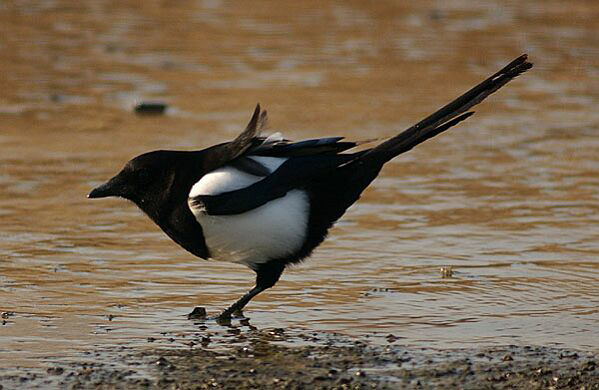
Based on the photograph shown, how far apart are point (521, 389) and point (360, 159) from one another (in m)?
1.24

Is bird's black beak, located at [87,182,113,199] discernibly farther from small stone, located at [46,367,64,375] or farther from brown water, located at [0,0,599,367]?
small stone, located at [46,367,64,375]

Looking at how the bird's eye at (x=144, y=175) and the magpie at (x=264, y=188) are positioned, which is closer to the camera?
the magpie at (x=264, y=188)

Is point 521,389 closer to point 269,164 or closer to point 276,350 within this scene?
point 276,350

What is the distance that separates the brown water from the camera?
16.7 ft

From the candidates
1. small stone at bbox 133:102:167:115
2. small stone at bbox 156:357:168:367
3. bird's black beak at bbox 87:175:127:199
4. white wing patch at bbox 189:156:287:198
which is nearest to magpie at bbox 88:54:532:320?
white wing patch at bbox 189:156:287:198

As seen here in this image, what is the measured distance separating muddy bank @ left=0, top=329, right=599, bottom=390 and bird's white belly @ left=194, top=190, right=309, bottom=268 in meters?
0.36

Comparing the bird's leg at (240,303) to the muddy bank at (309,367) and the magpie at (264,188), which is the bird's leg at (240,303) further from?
the muddy bank at (309,367)

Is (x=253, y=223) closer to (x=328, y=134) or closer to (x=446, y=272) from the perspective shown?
(x=446, y=272)

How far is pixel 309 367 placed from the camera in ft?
14.2

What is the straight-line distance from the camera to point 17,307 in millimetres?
5074

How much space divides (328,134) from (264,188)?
11.7 feet

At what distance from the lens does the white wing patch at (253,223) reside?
4.88m

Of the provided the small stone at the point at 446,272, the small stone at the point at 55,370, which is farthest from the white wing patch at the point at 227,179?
the small stone at the point at 446,272

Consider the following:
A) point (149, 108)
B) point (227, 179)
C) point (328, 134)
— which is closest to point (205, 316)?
point (227, 179)
